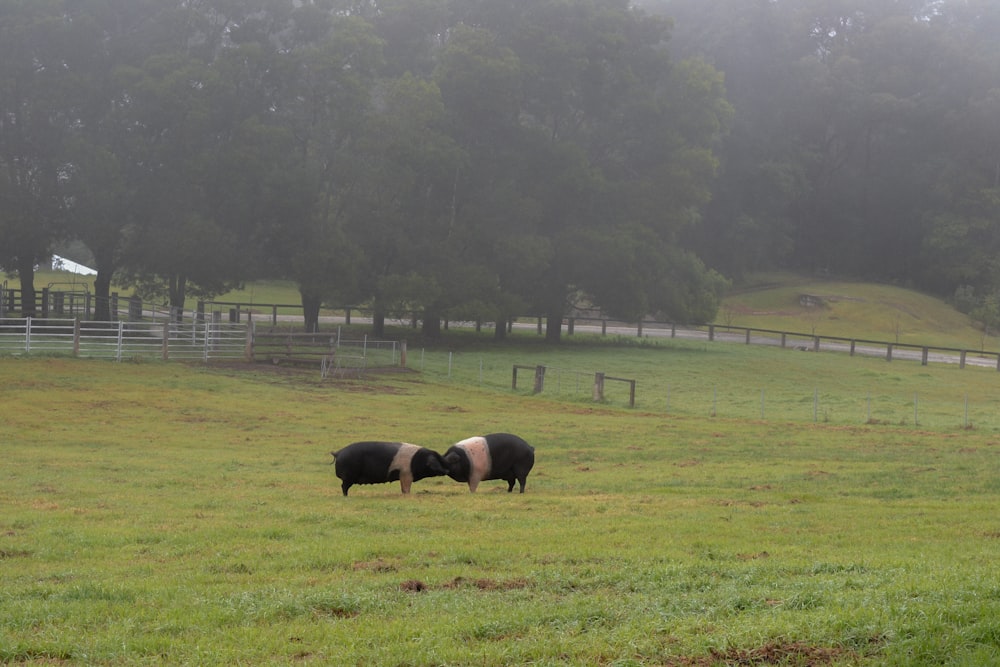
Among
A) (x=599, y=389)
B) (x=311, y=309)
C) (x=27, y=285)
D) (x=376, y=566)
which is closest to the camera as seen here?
(x=376, y=566)

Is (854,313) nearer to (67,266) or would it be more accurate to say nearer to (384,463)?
(67,266)

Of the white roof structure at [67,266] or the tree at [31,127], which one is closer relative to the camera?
the tree at [31,127]

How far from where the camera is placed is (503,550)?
10625mm

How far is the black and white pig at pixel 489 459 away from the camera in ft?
51.3

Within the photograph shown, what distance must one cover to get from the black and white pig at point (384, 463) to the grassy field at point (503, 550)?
13.2 inches

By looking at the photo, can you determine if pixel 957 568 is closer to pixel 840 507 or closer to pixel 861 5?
pixel 840 507

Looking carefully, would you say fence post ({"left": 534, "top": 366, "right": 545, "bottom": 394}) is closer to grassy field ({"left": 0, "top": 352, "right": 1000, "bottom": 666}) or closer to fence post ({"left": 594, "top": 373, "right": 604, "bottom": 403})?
fence post ({"left": 594, "top": 373, "right": 604, "bottom": 403})

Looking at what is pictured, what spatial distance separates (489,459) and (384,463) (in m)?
1.54

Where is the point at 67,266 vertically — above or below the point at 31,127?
below

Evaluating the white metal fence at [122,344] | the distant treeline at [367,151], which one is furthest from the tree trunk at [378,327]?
the white metal fence at [122,344]

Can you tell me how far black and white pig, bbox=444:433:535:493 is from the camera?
1564 centimetres

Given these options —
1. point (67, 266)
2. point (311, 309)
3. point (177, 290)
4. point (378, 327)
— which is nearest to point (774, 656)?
point (311, 309)

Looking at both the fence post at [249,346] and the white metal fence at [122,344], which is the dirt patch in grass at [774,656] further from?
the fence post at [249,346]

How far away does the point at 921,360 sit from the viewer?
185 feet
